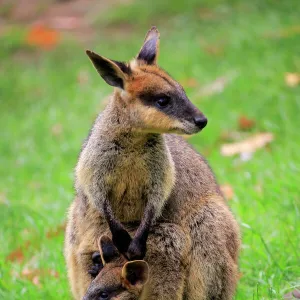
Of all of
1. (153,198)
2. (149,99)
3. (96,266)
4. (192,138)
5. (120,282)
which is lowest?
(192,138)

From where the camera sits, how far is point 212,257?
4375 mm

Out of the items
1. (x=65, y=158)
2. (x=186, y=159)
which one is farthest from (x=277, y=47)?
(x=186, y=159)

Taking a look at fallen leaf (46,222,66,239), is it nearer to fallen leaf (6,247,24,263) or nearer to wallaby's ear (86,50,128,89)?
fallen leaf (6,247,24,263)

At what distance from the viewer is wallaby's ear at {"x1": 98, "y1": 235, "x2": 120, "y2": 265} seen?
4.40 m

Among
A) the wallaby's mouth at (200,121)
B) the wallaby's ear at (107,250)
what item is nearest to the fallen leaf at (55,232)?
the wallaby's ear at (107,250)

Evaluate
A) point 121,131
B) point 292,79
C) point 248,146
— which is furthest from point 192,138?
point 121,131

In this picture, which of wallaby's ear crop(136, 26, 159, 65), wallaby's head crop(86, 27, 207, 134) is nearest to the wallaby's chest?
wallaby's head crop(86, 27, 207, 134)

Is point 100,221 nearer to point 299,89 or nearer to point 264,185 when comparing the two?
point 264,185

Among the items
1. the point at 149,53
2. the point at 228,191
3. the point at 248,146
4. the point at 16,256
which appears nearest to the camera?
the point at 149,53

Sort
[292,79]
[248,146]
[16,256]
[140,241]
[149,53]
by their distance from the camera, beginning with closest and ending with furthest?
[140,241] < [149,53] < [16,256] < [248,146] < [292,79]

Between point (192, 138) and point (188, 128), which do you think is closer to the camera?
point (188, 128)

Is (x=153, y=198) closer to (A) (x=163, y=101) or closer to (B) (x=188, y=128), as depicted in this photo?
(B) (x=188, y=128)

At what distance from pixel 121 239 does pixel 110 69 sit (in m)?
1.08

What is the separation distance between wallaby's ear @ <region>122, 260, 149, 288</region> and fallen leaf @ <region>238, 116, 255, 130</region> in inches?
206
